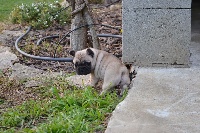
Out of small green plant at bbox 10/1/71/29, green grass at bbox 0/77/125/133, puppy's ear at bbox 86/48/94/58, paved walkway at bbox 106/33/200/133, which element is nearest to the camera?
paved walkway at bbox 106/33/200/133

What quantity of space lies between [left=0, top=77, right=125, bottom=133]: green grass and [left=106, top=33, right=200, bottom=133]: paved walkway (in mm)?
191

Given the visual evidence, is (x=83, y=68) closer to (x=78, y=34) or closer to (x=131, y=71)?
(x=131, y=71)

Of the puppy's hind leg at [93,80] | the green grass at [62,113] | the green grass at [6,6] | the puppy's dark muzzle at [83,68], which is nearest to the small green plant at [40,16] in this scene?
the green grass at [6,6]

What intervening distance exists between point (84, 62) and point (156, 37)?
3.20 feet

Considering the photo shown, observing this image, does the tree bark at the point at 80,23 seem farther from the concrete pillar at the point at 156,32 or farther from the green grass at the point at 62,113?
the green grass at the point at 62,113

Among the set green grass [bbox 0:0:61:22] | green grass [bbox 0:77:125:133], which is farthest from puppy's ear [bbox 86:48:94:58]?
green grass [bbox 0:0:61:22]

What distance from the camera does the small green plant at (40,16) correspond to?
29.5ft

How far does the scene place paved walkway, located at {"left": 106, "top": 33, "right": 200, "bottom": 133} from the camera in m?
4.08

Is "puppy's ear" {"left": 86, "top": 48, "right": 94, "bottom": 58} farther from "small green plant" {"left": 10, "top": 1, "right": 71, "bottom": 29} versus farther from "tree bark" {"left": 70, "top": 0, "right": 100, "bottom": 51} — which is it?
"small green plant" {"left": 10, "top": 1, "right": 71, "bottom": 29}

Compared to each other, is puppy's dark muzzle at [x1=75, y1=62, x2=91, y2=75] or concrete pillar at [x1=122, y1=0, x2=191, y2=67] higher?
concrete pillar at [x1=122, y1=0, x2=191, y2=67]

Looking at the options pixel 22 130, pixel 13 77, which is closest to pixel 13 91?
pixel 13 77

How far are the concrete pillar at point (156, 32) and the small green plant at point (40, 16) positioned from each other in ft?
11.5

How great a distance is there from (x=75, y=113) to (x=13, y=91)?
127 centimetres

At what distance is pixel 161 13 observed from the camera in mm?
5566
